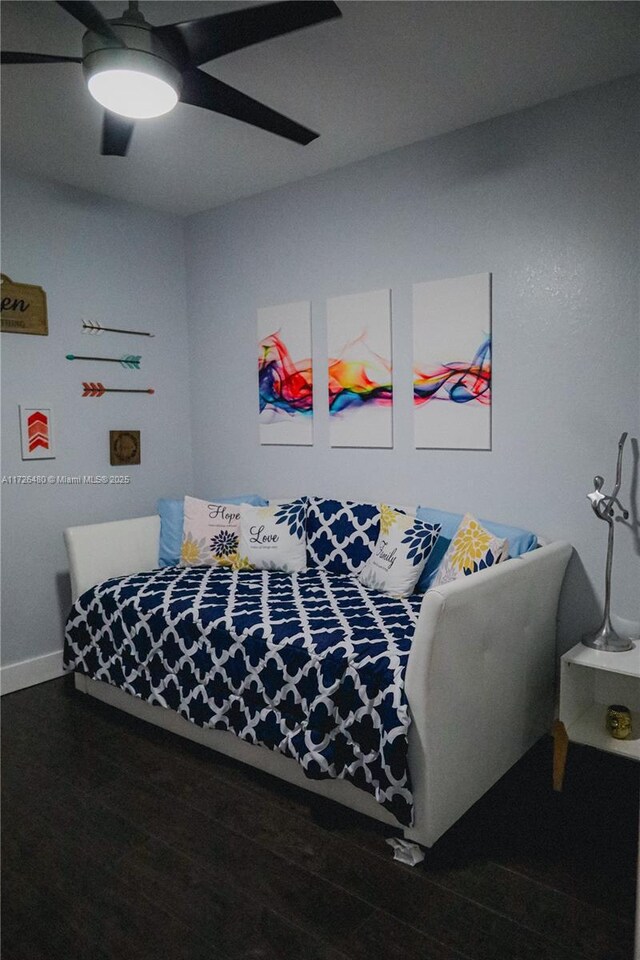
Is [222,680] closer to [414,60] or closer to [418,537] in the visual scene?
[418,537]

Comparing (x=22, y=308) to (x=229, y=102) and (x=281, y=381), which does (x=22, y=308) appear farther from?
(x=229, y=102)

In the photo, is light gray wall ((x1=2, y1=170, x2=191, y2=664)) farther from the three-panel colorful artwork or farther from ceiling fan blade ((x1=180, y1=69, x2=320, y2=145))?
ceiling fan blade ((x1=180, y1=69, x2=320, y2=145))

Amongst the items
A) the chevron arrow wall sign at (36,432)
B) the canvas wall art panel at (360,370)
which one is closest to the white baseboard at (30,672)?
the chevron arrow wall sign at (36,432)

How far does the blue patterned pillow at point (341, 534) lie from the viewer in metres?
3.09

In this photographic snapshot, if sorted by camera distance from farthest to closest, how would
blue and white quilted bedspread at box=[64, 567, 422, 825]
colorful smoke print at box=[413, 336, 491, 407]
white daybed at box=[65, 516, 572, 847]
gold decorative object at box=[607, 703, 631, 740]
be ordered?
1. colorful smoke print at box=[413, 336, 491, 407]
2. gold decorative object at box=[607, 703, 631, 740]
3. blue and white quilted bedspread at box=[64, 567, 422, 825]
4. white daybed at box=[65, 516, 572, 847]

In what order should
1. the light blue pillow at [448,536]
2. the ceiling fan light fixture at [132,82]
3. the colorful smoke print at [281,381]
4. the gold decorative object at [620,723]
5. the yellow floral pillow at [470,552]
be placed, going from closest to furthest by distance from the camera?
the ceiling fan light fixture at [132,82]
the gold decorative object at [620,723]
the yellow floral pillow at [470,552]
the light blue pillow at [448,536]
the colorful smoke print at [281,381]

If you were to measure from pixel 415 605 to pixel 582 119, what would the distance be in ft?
6.57

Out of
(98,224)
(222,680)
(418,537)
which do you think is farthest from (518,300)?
(98,224)

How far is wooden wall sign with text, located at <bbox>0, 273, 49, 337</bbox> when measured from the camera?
10.6 ft

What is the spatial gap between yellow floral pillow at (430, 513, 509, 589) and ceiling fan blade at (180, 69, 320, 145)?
159 centimetres

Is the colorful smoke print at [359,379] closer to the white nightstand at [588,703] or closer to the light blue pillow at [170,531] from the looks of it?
the light blue pillow at [170,531]

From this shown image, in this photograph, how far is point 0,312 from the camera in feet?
10.6

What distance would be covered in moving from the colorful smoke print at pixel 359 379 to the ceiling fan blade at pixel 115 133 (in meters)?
1.39

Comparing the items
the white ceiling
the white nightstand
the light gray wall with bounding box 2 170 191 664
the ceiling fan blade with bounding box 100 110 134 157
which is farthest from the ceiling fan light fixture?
the white nightstand
